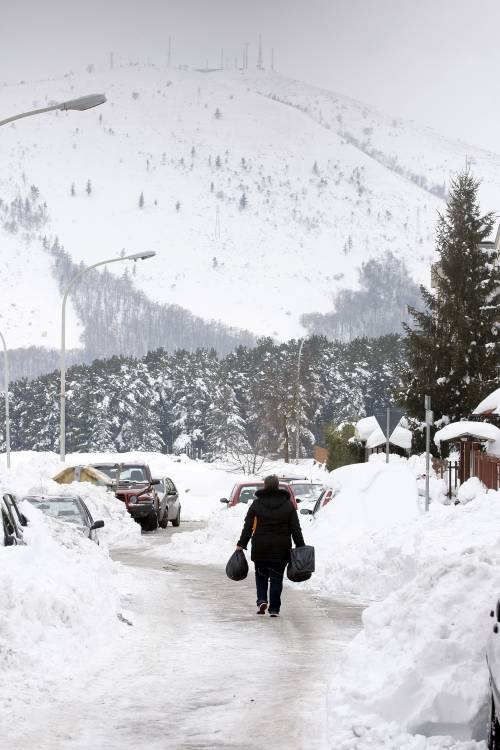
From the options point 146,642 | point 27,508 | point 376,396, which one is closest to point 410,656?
point 146,642

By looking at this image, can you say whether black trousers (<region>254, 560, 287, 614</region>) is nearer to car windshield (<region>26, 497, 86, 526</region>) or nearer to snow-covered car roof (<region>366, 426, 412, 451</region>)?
car windshield (<region>26, 497, 86, 526</region>)

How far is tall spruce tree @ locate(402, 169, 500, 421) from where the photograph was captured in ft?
152

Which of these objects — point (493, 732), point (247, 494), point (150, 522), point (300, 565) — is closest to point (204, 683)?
point (493, 732)

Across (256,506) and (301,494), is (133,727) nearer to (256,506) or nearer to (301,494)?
(256,506)

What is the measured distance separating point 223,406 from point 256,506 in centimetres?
→ 12030

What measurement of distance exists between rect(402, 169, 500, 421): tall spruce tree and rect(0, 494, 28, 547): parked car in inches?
1323

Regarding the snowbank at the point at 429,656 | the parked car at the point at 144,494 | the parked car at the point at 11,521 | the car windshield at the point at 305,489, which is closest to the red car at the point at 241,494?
the car windshield at the point at 305,489

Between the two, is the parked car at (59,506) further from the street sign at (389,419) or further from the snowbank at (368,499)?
the street sign at (389,419)

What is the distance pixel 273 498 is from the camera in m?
14.6

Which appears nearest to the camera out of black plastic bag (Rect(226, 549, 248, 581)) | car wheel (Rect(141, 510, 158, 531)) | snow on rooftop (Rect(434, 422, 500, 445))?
black plastic bag (Rect(226, 549, 248, 581))

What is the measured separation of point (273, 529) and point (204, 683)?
16.4ft

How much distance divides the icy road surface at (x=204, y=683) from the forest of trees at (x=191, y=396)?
11576 cm

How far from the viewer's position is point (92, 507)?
3173 centimetres

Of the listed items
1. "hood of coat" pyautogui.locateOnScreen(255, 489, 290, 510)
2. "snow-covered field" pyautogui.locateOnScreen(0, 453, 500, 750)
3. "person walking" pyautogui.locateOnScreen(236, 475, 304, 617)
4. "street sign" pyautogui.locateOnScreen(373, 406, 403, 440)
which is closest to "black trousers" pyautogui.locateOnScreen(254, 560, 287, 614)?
"person walking" pyautogui.locateOnScreen(236, 475, 304, 617)
